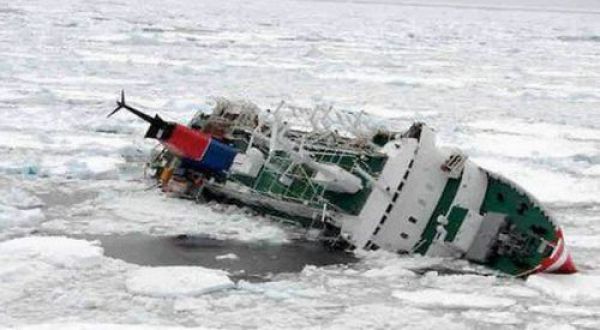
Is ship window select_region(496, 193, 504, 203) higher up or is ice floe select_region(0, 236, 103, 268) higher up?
ship window select_region(496, 193, 504, 203)

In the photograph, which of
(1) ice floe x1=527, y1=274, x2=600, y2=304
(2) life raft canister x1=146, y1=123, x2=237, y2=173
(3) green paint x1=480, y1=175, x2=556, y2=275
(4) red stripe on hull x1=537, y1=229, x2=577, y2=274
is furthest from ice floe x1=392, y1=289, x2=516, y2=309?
(2) life raft canister x1=146, y1=123, x2=237, y2=173

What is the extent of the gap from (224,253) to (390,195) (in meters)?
2.19

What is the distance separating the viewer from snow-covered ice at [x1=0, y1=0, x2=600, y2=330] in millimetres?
7781

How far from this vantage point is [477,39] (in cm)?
4606

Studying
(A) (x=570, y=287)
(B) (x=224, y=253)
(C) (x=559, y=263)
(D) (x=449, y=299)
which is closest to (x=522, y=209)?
(C) (x=559, y=263)

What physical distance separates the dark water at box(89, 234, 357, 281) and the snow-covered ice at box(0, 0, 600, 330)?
0.78 ft

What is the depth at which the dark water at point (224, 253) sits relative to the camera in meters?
9.12

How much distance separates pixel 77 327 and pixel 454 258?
488 centimetres

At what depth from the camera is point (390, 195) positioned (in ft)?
32.4

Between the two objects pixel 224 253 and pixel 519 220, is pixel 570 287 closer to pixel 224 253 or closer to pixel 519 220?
pixel 519 220

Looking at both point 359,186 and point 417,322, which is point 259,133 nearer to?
point 359,186

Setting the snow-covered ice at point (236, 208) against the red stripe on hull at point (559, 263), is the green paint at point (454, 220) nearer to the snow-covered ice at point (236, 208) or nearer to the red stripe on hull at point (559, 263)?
the snow-covered ice at point (236, 208)

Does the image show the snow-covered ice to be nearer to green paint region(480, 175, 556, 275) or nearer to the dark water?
the dark water

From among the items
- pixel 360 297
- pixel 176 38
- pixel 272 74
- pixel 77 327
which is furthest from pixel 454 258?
pixel 176 38
